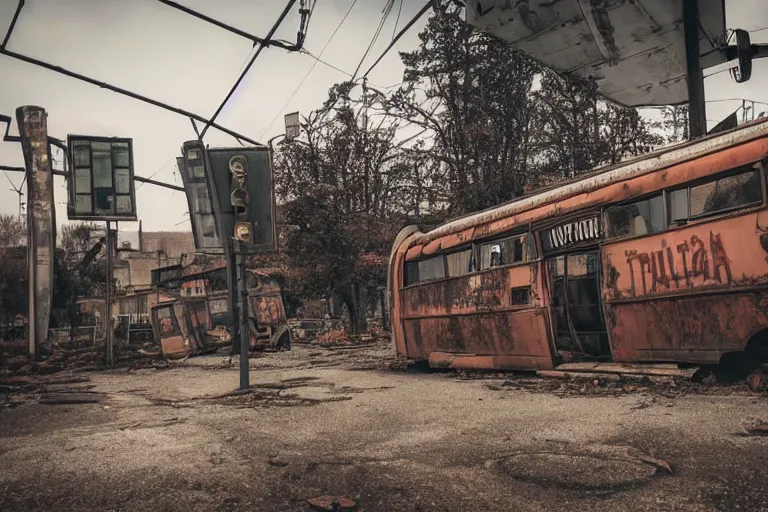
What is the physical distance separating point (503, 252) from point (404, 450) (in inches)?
209

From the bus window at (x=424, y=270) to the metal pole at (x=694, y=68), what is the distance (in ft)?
15.3

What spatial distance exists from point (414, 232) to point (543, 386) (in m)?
5.47

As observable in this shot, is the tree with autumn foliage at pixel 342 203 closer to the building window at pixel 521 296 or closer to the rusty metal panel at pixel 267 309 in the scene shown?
the rusty metal panel at pixel 267 309

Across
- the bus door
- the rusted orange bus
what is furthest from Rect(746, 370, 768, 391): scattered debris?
the bus door

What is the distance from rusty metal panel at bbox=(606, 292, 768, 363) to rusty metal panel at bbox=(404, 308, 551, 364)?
123 cm

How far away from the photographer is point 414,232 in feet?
41.7

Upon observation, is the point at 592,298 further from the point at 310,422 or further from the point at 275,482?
the point at 275,482

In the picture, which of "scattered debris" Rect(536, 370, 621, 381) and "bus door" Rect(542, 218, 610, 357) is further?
"bus door" Rect(542, 218, 610, 357)

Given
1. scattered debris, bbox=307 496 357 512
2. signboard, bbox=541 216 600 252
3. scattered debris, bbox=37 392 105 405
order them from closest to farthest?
scattered debris, bbox=307 496 357 512, signboard, bbox=541 216 600 252, scattered debris, bbox=37 392 105 405

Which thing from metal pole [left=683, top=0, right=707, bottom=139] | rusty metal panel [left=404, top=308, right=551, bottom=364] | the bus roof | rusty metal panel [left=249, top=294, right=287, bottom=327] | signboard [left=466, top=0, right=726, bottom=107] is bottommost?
rusty metal panel [left=404, top=308, right=551, bottom=364]

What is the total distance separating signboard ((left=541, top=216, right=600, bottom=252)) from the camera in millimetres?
7930

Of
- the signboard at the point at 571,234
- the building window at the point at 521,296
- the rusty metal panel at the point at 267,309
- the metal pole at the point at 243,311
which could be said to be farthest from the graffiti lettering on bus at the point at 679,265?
the rusty metal panel at the point at 267,309

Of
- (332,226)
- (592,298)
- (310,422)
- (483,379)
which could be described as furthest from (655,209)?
(332,226)

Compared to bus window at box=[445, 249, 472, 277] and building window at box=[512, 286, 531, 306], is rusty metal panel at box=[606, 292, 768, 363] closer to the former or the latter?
building window at box=[512, 286, 531, 306]
